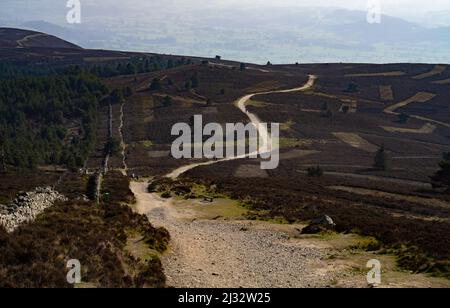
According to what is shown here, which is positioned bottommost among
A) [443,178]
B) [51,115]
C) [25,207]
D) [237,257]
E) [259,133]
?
[259,133]

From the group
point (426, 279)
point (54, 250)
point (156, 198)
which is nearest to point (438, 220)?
point (426, 279)

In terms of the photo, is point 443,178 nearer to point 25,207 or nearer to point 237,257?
point 237,257

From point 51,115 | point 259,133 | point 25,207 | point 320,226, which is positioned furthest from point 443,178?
point 51,115

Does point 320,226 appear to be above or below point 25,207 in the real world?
below

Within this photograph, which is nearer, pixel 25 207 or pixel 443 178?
pixel 25 207

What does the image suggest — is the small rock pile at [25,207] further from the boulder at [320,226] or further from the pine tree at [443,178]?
the pine tree at [443,178]

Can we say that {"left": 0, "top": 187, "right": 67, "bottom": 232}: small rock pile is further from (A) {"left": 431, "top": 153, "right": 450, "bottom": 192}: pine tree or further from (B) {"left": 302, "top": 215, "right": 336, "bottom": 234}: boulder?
(A) {"left": 431, "top": 153, "right": 450, "bottom": 192}: pine tree
